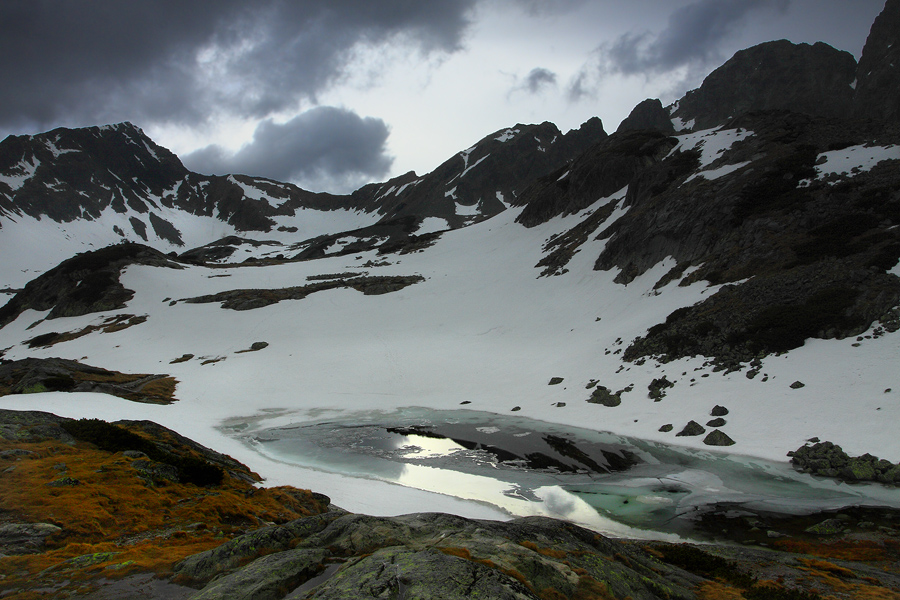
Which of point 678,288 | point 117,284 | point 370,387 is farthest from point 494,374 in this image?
point 117,284

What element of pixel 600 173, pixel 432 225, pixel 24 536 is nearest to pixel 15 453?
pixel 24 536

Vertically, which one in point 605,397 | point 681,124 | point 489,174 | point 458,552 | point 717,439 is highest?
point 681,124

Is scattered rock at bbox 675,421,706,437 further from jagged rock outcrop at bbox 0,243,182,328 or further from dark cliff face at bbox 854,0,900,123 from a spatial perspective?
dark cliff face at bbox 854,0,900,123

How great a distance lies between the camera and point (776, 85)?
11744 centimetres

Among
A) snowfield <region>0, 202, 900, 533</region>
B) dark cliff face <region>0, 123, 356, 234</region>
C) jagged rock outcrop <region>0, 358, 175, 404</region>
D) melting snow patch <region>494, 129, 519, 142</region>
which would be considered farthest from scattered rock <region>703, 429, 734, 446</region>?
dark cliff face <region>0, 123, 356, 234</region>

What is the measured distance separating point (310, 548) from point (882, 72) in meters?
126

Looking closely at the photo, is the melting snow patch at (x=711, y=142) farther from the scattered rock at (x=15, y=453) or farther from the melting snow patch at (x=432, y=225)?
the melting snow patch at (x=432, y=225)

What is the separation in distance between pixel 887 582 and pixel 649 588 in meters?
5.28

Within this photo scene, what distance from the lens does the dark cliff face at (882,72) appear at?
78.8m

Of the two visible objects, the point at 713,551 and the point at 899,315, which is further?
the point at 899,315

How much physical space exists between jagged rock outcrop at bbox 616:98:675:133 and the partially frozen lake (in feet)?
473

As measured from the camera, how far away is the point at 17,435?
12.7m

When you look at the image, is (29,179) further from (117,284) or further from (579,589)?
(579,589)

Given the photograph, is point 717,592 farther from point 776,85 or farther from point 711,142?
point 776,85
